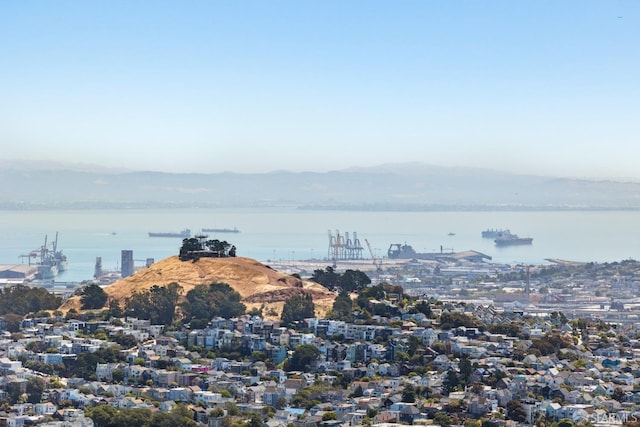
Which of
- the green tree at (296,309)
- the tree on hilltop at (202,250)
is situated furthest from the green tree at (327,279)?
the green tree at (296,309)

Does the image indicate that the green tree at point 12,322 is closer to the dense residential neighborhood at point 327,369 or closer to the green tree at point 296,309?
the dense residential neighborhood at point 327,369

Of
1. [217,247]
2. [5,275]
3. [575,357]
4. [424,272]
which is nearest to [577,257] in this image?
[424,272]

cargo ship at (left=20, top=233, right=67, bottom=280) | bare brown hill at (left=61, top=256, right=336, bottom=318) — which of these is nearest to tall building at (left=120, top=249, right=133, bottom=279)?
cargo ship at (left=20, top=233, right=67, bottom=280)

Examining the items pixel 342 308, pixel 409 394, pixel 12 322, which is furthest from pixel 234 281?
pixel 409 394

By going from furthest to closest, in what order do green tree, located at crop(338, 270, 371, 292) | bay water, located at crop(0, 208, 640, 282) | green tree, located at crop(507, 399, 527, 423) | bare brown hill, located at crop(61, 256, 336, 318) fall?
bay water, located at crop(0, 208, 640, 282) < green tree, located at crop(338, 270, 371, 292) < bare brown hill, located at crop(61, 256, 336, 318) < green tree, located at crop(507, 399, 527, 423)

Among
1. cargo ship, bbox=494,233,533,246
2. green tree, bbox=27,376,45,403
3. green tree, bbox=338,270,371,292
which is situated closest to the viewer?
green tree, bbox=27,376,45,403

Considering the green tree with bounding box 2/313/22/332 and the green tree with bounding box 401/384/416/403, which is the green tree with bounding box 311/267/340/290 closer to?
the green tree with bounding box 2/313/22/332
